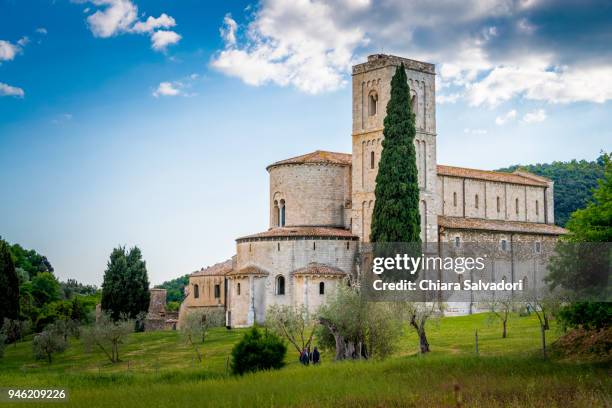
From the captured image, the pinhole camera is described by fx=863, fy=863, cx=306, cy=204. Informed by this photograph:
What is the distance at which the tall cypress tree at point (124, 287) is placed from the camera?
63.3 m

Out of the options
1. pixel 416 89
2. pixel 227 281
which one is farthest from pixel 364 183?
pixel 227 281

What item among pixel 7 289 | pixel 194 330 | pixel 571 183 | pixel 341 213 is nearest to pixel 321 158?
pixel 341 213

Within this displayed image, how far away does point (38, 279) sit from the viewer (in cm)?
9219

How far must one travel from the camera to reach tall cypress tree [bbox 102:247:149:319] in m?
63.3

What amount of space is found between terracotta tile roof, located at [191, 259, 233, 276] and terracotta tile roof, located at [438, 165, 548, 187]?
650 inches

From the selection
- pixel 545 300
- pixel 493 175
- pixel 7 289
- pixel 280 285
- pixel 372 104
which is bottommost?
pixel 545 300

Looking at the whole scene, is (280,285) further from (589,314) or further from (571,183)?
(571,183)

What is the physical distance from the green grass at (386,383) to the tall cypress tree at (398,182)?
27.8ft

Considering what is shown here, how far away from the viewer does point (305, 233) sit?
53.1 metres

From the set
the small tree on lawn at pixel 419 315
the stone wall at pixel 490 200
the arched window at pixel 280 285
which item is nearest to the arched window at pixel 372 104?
the stone wall at pixel 490 200

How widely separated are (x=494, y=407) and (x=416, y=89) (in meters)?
38.1

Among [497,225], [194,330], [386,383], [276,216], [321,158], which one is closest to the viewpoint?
[386,383]

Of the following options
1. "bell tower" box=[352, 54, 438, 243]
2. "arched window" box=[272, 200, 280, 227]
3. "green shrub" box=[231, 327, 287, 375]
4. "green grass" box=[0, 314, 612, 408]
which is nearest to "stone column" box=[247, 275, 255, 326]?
"arched window" box=[272, 200, 280, 227]

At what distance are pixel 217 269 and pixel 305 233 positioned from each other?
11545 millimetres
